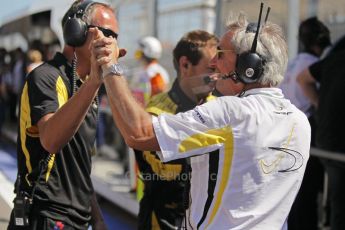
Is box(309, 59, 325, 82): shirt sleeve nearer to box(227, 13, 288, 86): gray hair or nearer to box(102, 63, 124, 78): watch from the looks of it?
box(227, 13, 288, 86): gray hair

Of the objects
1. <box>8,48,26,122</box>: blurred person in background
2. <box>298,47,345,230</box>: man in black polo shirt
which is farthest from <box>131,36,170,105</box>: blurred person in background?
<box>8,48,26,122</box>: blurred person in background

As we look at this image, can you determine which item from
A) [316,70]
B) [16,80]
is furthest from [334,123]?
[16,80]

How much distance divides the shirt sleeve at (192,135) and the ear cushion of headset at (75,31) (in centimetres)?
62

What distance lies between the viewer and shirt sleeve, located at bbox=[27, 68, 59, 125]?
2.09 m

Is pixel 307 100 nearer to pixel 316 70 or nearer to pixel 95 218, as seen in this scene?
pixel 316 70

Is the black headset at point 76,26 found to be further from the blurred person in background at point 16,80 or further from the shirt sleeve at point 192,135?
the blurred person in background at point 16,80

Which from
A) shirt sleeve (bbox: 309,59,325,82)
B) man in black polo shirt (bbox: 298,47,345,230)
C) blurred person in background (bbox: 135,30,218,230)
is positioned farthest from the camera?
shirt sleeve (bbox: 309,59,325,82)

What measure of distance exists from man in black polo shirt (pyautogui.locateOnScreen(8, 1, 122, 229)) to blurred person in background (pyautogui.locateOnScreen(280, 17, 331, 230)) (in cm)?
258

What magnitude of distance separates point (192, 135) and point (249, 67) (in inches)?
11.7

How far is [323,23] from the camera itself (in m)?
4.60

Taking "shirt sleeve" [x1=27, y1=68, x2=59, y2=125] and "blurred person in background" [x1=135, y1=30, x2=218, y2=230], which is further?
"blurred person in background" [x1=135, y1=30, x2=218, y2=230]

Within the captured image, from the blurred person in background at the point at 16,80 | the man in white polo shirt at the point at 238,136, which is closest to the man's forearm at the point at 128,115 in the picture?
the man in white polo shirt at the point at 238,136

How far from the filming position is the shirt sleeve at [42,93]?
2.09 m

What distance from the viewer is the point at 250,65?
1.74 m
